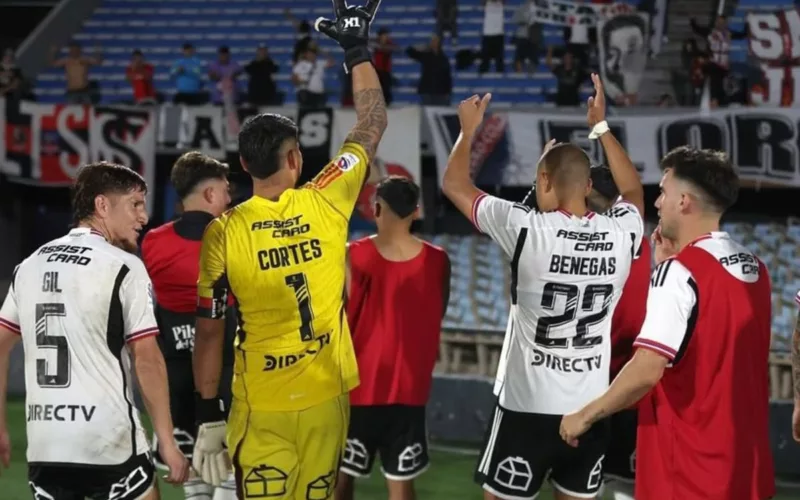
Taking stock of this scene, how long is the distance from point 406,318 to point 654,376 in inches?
97.6

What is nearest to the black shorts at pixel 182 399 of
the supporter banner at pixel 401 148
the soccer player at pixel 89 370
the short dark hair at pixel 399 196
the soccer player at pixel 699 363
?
the short dark hair at pixel 399 196

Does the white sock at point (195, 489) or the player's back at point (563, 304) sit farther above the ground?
the player's back at point (563, 304)

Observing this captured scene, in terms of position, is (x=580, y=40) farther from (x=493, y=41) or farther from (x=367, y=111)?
(x=367, y=111)

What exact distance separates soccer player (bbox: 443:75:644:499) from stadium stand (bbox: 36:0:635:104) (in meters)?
13.1

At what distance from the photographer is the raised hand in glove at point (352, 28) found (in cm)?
472

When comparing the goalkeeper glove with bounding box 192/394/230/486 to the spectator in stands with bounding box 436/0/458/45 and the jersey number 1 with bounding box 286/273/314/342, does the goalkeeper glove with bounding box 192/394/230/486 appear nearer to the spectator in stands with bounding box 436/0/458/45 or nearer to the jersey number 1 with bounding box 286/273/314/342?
the jersey number 1 with bounding box 286/273/314/342

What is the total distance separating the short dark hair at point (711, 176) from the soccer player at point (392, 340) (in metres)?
2.20

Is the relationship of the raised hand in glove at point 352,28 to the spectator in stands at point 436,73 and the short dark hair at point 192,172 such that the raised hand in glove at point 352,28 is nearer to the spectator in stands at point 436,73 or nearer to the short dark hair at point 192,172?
the short dark hair at point 192,172

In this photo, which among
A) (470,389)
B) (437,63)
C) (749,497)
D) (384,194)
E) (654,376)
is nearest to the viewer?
(654,376)

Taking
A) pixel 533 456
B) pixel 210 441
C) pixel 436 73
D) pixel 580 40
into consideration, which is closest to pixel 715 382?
pixel 533 456

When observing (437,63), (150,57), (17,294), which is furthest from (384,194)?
(150,57)

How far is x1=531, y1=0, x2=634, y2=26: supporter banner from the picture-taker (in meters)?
16.6

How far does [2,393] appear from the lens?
14.9ft

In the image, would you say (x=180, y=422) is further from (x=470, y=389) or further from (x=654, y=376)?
(x=470, y=389)
